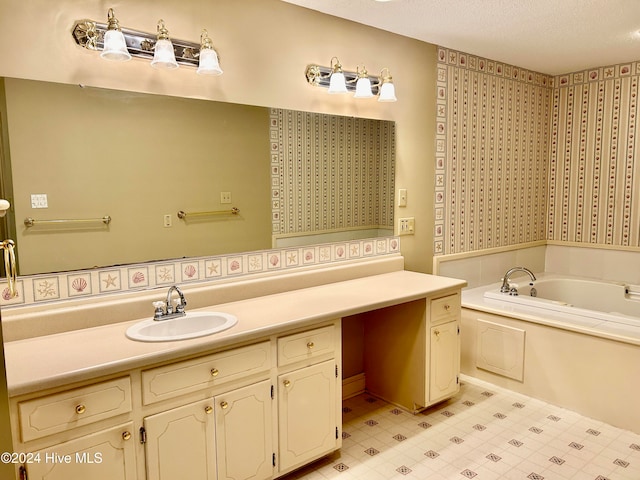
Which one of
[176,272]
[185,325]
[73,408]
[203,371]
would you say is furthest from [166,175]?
[73,408]

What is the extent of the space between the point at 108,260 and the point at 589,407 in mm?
2708

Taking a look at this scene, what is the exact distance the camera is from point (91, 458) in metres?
1.52

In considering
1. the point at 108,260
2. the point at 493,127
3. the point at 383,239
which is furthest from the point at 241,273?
the point at 493,127

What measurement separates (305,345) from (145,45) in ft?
4.81

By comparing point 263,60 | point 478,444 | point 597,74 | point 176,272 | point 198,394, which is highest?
point 597,74

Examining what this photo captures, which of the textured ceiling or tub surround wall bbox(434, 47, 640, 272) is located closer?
the textured ceiling

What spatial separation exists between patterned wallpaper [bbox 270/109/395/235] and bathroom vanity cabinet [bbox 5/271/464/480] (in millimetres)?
450

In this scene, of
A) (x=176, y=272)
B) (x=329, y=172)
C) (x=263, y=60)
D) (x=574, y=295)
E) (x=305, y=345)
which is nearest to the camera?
(x=305, y=345)

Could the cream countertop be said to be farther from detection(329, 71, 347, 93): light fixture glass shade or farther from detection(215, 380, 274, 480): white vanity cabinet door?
detection(329, 71, 347, 93): light fixture glass shade

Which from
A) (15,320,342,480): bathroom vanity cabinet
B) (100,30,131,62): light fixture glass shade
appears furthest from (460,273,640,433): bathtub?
(100,30,131,62): light fixture glass shade

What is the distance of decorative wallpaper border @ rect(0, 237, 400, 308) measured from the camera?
5.98 ft

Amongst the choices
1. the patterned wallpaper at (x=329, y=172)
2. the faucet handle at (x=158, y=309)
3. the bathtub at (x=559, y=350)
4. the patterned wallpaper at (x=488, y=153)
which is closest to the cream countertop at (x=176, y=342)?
the faucet handle at (x=158, y=309)

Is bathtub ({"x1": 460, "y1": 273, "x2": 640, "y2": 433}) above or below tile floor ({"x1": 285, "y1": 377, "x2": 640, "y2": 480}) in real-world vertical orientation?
above

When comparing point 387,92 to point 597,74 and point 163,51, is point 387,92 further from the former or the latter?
point 597,74
